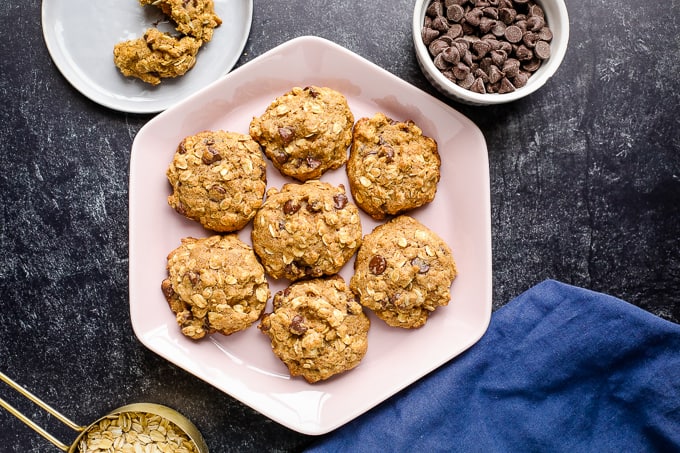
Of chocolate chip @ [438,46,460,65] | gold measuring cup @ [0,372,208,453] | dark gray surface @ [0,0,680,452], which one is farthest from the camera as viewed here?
dark gray surface @ [0,0,680,452]

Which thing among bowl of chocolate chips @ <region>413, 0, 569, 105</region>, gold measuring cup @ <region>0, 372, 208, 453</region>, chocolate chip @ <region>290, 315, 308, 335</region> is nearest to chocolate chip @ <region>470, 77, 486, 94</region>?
bowl of chocolate chips @ <region>413, 0, 569, 105</region>

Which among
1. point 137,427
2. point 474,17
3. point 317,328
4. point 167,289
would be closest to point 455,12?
point 474,17

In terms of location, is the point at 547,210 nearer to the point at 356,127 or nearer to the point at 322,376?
the point at 356,127

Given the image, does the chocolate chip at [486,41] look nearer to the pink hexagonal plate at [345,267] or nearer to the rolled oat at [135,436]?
the pink hexagonal plate at [345,267]

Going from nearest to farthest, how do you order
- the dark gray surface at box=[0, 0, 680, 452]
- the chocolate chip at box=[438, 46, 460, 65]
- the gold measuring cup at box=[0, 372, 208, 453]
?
1. the chocolate chip at box=[438, 46, 460, 65]
2. the gold measuring cup at box=[0, 372, 208, 453]
3. the dark gray surface at box=[0, 0, 680, 452]

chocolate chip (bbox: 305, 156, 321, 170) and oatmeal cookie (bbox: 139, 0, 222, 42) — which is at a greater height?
oatmeal cookie (bbox: 139, 0, 222, 42)

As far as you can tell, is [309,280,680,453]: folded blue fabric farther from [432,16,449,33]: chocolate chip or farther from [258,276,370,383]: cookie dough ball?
[432,16,449,33]: chocolate chip
